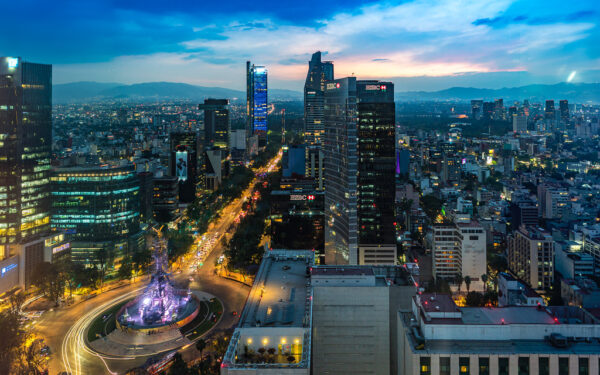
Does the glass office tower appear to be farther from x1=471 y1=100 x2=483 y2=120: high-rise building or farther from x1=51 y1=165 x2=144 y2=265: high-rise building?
x1=471 y1=100 x2=483 y2=120: high-rise building

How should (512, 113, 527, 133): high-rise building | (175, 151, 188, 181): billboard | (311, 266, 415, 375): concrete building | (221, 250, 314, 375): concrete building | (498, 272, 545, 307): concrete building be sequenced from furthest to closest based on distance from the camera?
(512, 113, 527, 133): high-rise building → (175, 151, 188, 181): billboard → (498, 272, 545, 307): concrete building → (311, 266, 415, 375): concrete building → (221, 250, 314, 375): concrete building

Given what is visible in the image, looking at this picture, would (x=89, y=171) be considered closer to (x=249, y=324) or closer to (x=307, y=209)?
(x=307, y=209)

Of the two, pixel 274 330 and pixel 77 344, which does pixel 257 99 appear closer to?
pixel 77 344

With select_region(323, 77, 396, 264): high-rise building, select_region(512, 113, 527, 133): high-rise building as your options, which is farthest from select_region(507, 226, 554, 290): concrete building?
select_region(512, 113, 527, 133): high-rise building

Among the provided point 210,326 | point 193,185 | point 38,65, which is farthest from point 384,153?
point 193,185

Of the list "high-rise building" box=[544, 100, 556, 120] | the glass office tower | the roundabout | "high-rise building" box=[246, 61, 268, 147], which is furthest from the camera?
"high-rise building" box=[544, 100, 556, 120]

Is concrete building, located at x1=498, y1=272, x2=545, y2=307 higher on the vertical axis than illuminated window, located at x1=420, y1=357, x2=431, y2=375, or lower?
lower

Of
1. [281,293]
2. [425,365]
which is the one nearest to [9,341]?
[281,293]
